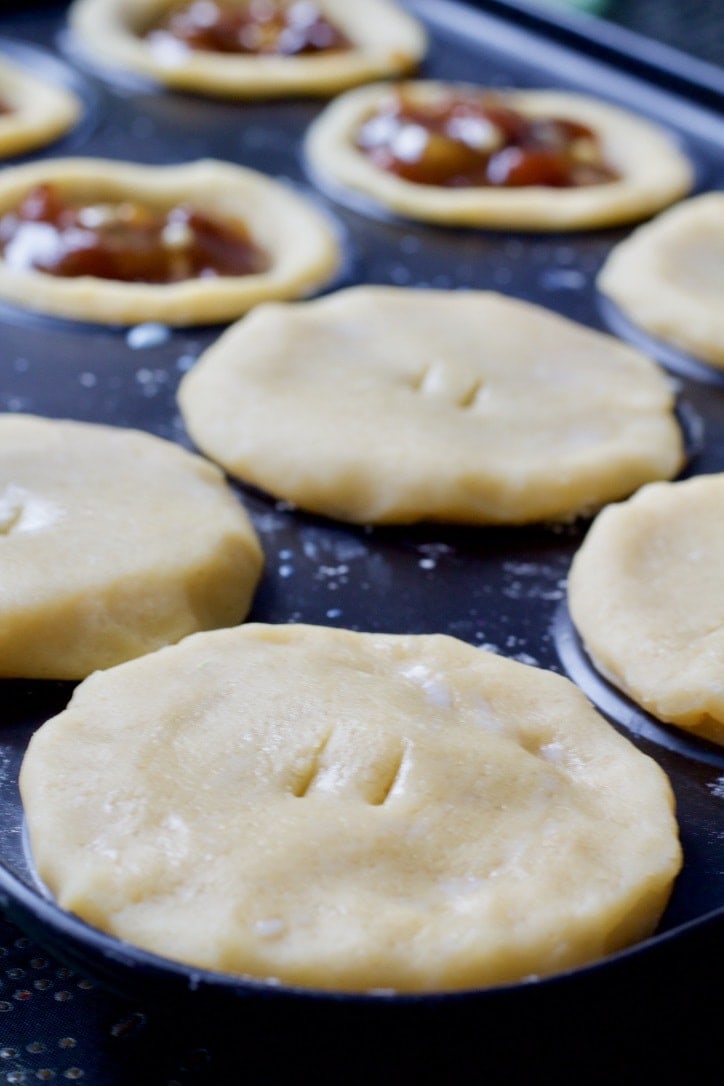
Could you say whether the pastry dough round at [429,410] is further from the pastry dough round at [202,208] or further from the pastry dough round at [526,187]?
the pastry dough round at [526,187]

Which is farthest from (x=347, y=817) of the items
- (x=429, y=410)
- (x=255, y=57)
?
(x=255, y=57)

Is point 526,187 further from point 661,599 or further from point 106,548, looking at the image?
point 106,548

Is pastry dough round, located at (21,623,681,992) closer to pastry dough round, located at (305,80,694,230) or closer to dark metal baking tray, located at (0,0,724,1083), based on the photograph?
dark metal baking tray, located at (0,0,724,1083)

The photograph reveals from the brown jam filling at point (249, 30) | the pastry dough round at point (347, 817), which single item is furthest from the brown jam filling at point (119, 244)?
the pastry dough round at point (347, 817)

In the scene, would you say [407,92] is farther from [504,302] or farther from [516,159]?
[504,302]

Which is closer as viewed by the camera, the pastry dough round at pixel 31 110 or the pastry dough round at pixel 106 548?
the pastry dough round at pixel 106 548

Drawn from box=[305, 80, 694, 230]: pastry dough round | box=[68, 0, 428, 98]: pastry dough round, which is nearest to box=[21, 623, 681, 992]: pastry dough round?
box=[305, 80, 694, 230]: pastry dough round
